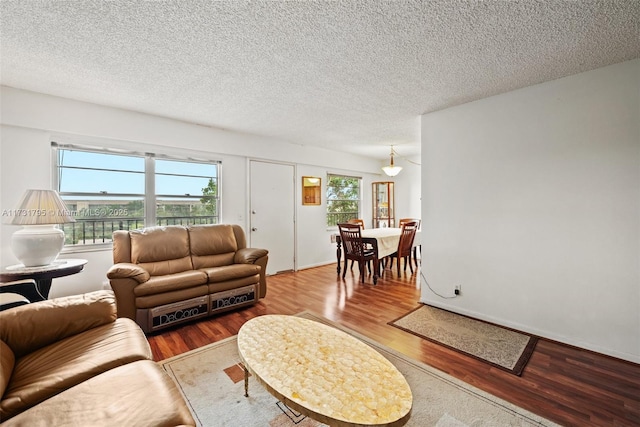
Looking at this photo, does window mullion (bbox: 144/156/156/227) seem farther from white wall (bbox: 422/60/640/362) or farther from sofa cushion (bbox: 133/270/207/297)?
white wall (bbox: 422/60/640/362)

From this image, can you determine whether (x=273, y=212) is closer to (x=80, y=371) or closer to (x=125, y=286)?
(x=125, y=286)

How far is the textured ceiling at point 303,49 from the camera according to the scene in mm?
1681

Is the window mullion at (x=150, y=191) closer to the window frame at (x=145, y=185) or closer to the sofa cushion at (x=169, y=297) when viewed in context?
the window frame at (x=145, y=185)

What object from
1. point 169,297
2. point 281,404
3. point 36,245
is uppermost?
point 36,245

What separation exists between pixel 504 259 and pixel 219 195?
391 cm

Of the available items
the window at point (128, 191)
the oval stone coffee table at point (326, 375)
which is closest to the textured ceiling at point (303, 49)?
the window at point (128, 191)

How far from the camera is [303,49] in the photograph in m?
2.09

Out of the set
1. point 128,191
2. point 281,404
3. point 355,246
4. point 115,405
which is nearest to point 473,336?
point 281,404

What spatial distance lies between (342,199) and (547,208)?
4023 mm

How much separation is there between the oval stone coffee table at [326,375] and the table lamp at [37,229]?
2230 millimetres

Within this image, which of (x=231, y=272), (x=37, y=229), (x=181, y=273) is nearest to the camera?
(x=37, y=229)

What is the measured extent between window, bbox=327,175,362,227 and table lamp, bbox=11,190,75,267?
170 inches

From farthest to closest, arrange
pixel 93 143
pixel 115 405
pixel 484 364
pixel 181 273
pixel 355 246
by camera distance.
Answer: pixel 355 246 < pixel 93 143 < pixel 181 273 < pixel 484 364 < pixel 115 405

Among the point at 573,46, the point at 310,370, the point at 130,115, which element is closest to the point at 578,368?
the point at 310,370
